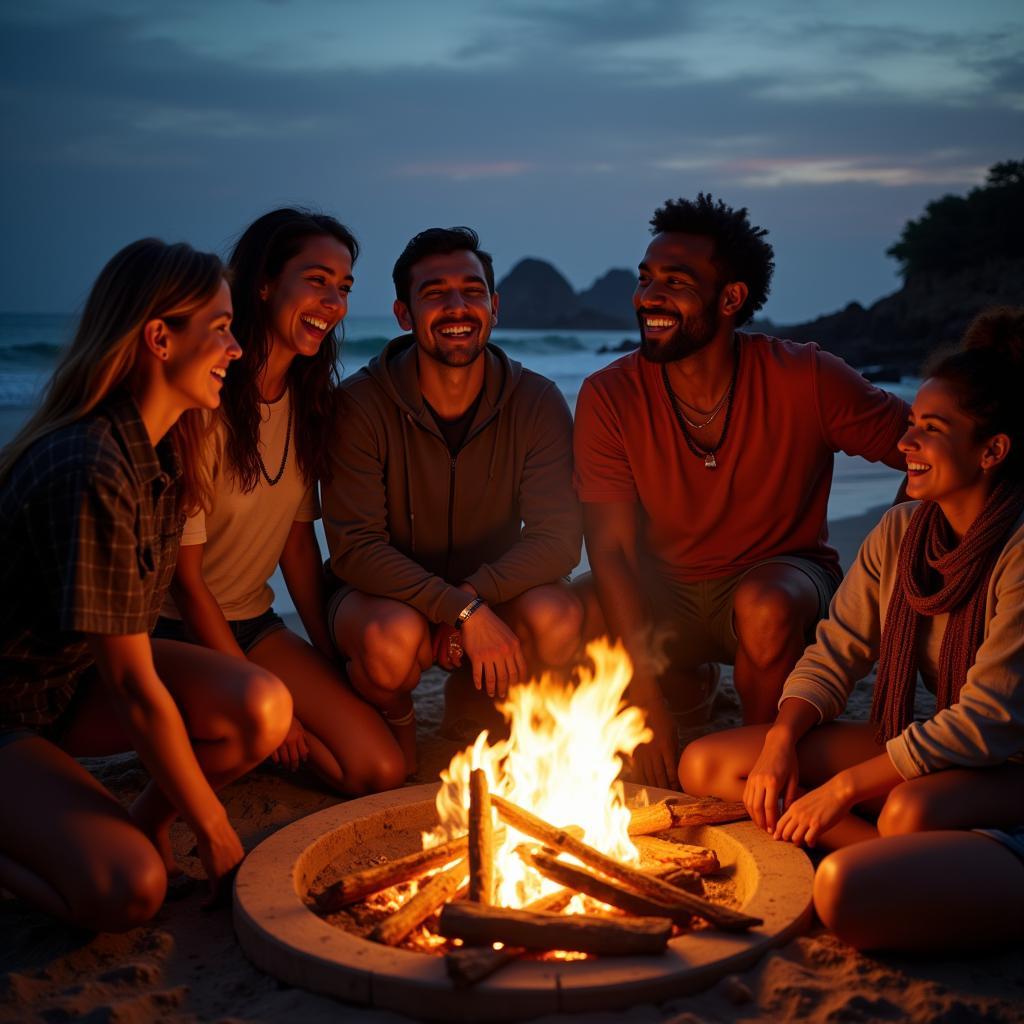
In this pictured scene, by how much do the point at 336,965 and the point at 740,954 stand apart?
931 mm

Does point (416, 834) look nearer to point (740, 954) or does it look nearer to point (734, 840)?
point (734, 840)

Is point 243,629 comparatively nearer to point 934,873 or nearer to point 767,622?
point 767,622

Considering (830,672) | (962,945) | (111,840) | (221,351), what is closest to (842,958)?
(962,945)

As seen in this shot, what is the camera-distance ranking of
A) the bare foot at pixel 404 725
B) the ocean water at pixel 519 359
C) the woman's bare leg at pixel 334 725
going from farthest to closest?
→ the ocean water at pixel 519 359 < the bare foot at pixel 404 725 < the woman's bare leg at pixel 334 725

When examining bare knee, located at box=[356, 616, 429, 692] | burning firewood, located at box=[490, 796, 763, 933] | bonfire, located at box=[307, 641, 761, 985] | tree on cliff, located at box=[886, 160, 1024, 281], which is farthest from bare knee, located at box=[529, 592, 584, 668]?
tree on cliff, located at box=[886, 160, 1024, 281]

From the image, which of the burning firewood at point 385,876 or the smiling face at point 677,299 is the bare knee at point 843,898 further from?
the smiling face at point 677,299

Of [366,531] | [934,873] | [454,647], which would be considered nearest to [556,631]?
[454,647]

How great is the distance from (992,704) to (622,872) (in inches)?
41.3

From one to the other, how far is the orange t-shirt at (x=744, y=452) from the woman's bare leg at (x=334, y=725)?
1181 millimetres

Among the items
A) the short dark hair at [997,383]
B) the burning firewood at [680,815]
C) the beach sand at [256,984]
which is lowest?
the beach sand at [256,984]

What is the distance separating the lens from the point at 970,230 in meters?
27.5

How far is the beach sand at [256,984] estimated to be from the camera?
250 cm

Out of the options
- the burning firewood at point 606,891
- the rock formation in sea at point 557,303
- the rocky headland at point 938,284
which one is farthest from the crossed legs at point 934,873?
the rock formation in sea at point 557,303

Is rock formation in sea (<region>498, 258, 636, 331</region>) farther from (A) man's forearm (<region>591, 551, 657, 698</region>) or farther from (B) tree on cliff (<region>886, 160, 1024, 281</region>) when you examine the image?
(A) man's forearm (<region>591, 551, 657, 698</region>)
